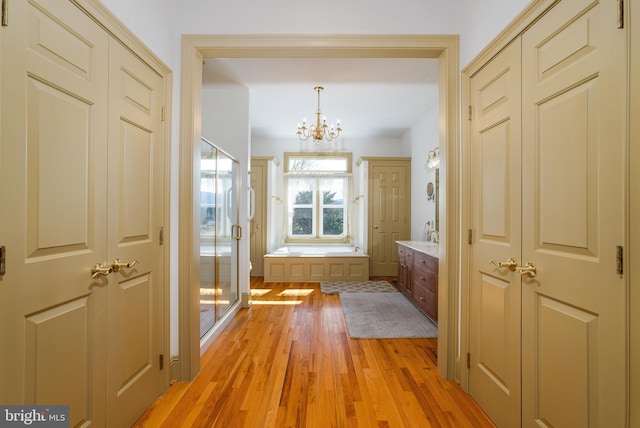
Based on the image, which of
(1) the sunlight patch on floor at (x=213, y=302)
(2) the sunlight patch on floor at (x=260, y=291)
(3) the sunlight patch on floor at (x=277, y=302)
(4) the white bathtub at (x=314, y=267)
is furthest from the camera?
(4) the white bathtub at (x=314, y=267)

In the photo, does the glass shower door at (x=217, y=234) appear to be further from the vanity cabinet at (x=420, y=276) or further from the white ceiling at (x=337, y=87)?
the vanity cabinet at (x=420, y=276)

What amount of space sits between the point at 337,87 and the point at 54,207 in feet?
11.3

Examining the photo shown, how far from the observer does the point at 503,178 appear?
162 centimetres

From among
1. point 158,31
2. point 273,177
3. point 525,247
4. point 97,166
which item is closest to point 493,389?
point 525,247

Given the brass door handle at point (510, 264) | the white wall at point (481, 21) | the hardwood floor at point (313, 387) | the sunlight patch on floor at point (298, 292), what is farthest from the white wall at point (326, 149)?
the brass door handle at point (510, 264)

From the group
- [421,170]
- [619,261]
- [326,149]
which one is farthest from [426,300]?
[326,149]

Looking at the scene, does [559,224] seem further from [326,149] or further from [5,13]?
[326,149]

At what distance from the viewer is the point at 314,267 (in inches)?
209

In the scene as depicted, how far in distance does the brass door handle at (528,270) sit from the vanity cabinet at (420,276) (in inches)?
72.0

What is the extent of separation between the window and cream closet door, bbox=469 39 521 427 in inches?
187

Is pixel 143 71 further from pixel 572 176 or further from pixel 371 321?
pixel 371 321

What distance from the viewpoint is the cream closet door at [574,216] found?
1034 mm

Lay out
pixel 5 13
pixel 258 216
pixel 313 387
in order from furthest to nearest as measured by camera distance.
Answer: pixel 258 216 → pixel 313 387 → pixel 5 13

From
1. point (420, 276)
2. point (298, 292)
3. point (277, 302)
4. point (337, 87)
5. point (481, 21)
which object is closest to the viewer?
point (481, 21)
